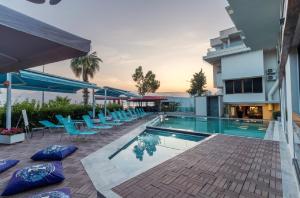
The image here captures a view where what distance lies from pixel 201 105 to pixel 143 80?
13.8m

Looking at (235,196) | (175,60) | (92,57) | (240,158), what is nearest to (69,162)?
(235,196)

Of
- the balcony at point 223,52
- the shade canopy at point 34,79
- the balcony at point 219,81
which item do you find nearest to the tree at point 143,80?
the balcony at point 223,52

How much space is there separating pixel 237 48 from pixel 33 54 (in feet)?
60.7

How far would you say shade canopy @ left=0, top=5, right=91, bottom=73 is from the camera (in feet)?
4.69

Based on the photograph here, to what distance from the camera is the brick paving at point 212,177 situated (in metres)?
2.79

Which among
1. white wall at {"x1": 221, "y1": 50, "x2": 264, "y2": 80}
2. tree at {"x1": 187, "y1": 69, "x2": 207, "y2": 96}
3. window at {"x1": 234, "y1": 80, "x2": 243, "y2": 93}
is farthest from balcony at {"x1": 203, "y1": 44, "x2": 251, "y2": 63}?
tree at {"x1": 187, "y1": 69, "x2": 207, "y2": 96}

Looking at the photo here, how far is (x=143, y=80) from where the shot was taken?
30.7m

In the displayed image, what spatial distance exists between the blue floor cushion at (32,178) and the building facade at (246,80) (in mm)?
16785

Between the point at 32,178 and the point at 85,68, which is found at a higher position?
the point at 85,68

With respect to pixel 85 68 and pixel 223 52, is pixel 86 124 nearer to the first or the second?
pixel 85 68

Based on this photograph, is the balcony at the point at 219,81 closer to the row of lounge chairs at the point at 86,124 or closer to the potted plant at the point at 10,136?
the row of lounge chairs at the point at 86,124

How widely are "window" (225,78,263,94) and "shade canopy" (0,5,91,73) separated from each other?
18002 millimetres

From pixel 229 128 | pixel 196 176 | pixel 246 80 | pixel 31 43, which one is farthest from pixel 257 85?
pixel 31 43

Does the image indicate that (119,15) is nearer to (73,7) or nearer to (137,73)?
(73,7)
